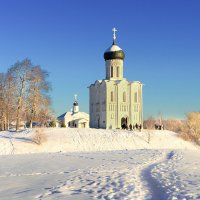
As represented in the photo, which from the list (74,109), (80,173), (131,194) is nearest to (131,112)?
(74,109)

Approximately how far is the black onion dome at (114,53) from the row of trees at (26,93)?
1281 cm

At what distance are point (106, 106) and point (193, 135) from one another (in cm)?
1292

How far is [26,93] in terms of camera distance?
43.0m

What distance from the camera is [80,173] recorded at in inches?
582

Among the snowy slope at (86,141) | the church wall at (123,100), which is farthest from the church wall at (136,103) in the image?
the snowy slope at (86,141)

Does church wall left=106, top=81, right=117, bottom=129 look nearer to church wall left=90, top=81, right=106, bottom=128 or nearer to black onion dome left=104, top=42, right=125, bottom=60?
church wall left=90, top=81, right=106, bottom=128

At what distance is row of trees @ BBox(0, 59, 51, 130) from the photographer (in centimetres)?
4228

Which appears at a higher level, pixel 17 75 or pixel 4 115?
pixel 17 75

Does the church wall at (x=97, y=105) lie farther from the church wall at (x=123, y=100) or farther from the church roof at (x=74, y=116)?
the church roof at (x=74, y=116)

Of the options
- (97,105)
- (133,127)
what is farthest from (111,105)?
(133,127)

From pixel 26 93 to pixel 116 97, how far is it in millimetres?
14510

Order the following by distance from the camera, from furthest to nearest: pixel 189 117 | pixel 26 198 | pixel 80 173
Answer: pixel 189 117 < pixel 80 173 < pixel 26 198

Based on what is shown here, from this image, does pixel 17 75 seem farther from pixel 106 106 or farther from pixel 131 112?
pixel 131 112

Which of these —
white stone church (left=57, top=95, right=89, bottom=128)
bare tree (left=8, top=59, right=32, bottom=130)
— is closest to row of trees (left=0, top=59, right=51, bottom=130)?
bare tree (left=8, top=59, right=32, bottom=130)
